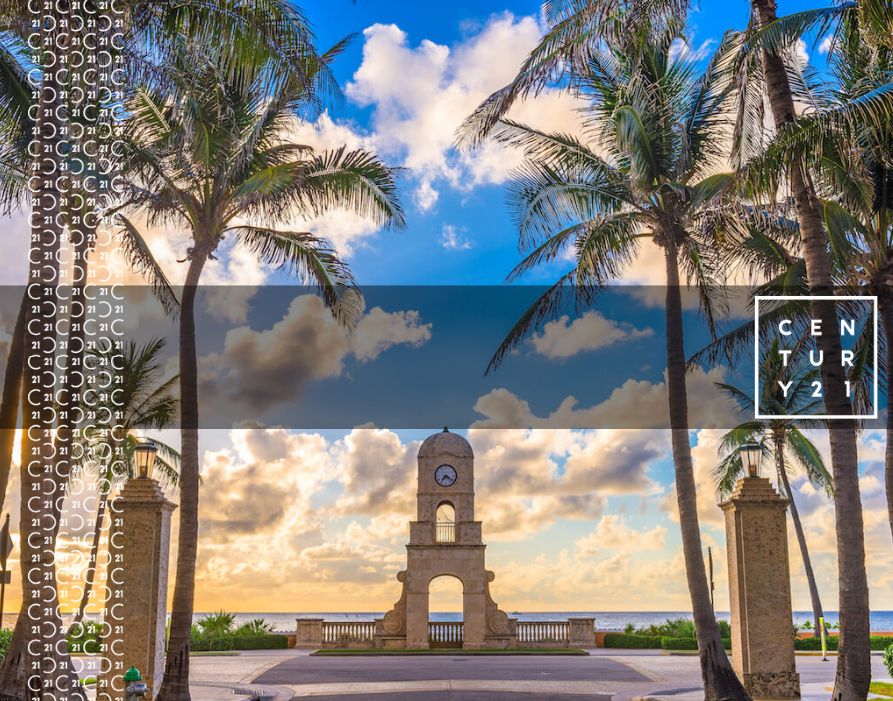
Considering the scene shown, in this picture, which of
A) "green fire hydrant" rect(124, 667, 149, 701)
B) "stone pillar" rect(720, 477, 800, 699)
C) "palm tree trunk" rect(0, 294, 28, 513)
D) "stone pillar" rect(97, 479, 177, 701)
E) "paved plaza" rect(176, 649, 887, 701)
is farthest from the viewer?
"paved plaza" rect(176, 649, 887, 701)

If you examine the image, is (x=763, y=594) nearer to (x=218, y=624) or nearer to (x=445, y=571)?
(x=445, y=571)

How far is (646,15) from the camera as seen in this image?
53.8 ft

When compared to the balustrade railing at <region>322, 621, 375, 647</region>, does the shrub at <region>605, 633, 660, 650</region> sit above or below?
below

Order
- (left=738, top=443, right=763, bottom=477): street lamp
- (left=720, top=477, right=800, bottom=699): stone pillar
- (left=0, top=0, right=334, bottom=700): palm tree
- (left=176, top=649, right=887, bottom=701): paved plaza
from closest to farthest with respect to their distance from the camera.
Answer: (left=0, top=0, right=334, bottom=700): palm tree
(left=720, top=477, right=800, bottom=699): stone pillar
(left=738, top=443, right=763, bottom=477): street lamp
(left=176, top=649, right=887, bottom=701): paved plaza

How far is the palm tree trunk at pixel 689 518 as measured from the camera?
53.6 feet

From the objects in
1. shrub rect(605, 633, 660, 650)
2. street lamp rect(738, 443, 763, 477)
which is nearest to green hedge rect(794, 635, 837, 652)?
shrub rect(605, 633, 660, 650)

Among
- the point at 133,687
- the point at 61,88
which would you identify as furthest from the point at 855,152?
the point at 133,687

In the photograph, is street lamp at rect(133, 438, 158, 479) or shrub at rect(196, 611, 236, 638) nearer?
street lamp at rect(133, 438, 158, 479)

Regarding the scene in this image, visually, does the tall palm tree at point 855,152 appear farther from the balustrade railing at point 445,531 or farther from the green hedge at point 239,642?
the green hedge at point 239,642

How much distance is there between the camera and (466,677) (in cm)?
2438

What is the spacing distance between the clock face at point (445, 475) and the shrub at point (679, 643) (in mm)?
10719

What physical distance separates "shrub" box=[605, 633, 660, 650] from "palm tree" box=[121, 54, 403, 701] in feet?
82.7

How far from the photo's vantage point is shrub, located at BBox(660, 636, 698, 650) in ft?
123

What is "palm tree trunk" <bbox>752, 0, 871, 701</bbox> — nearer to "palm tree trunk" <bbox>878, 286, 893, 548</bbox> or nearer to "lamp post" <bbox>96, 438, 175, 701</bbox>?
"palm tree trunk" <bbox>878, 286, 893, 548</bbox>
